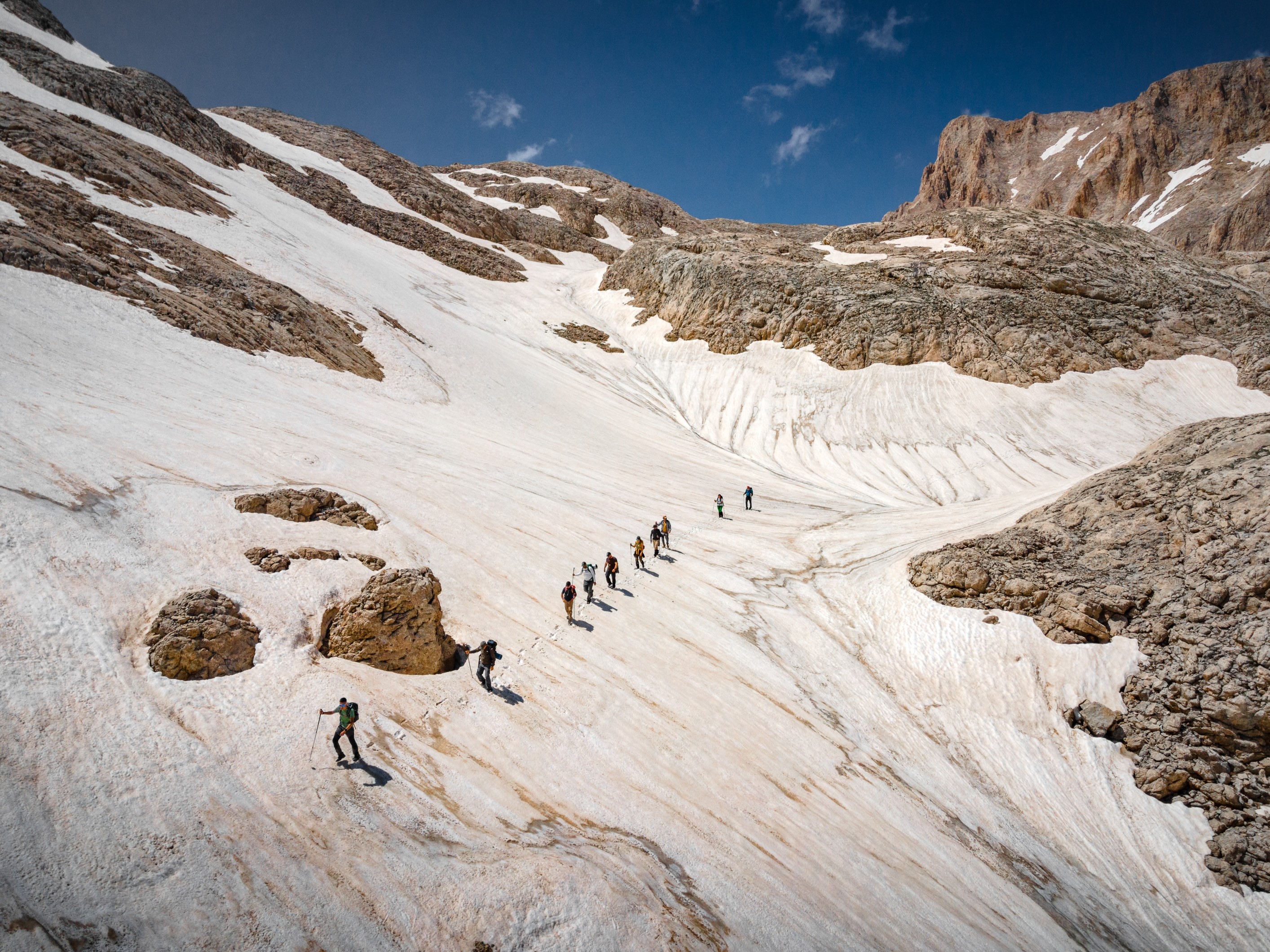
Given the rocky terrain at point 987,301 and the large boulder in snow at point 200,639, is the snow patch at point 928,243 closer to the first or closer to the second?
the rocky terrain at point 987,301

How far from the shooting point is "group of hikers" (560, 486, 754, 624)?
1603 cm

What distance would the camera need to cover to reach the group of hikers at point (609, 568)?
16.0 metres

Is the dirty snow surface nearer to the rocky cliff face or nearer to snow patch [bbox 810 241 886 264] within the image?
snow patch [bbox 810 241 886 264]

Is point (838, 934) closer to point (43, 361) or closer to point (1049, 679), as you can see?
point (1049, 679)

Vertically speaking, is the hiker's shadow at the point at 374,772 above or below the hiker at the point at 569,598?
below

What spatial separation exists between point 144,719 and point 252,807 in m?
2.41

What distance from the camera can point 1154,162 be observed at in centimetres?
9819

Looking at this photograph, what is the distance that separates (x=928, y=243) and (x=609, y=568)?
178 ft

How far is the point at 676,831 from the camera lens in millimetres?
10312

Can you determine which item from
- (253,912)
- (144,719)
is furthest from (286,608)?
(253,912)

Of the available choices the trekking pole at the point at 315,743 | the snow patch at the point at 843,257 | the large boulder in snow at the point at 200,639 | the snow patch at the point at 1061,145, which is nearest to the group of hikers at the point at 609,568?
the trekking pole at the point at 315,743

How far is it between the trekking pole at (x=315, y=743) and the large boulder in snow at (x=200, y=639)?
2.08 meters

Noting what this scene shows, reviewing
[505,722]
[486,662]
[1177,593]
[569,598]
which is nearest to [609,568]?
[569,598]

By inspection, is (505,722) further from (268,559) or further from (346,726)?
(268,559)
